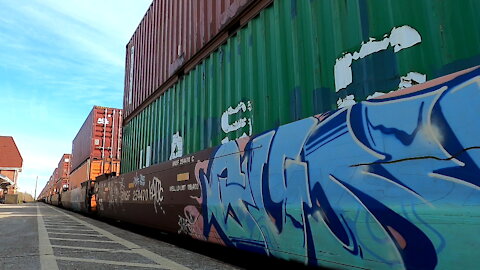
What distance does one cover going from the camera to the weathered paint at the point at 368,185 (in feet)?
7.60

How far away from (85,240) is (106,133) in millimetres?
15372

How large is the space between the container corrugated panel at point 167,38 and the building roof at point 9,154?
5744 centimetres

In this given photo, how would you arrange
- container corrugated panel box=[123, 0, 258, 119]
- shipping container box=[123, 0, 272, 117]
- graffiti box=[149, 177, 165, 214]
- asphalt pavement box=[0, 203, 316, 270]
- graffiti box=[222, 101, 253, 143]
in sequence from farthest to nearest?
1. graffiti box=[149, 177, 165, 214]
2. container corrugated panel box=[123, 0, 258, 119]
3. shipping container box=[123, 0, 272, 117]
4. graffiti box=[222, 101, 253, 143]
5. asphalt pavement box=[0, 203, 316, 270]

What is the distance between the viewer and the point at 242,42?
5.31 m

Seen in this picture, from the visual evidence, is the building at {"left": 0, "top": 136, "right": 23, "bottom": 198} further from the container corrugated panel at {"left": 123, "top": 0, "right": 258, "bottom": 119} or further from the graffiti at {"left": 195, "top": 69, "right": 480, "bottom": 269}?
the graffiti at {"left": 195, "top": 69, "right": 480, "bottom": 269}

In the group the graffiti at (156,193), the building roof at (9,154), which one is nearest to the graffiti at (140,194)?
the graffiti at (156,193)

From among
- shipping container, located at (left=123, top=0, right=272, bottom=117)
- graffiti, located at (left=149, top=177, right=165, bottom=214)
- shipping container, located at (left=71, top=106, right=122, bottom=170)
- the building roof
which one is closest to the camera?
shipping container, located at (left=123, top=0, right=272, bottom=117)

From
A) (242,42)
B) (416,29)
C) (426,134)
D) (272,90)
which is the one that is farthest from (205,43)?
(426,134)

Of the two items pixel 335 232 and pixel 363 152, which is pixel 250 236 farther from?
pixel 363 152

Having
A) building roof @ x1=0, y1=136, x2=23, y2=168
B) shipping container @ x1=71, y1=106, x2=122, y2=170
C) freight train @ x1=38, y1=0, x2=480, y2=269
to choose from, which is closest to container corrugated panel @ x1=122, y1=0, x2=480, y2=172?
freight train @ x1=38, y1=0, x2=480, y2=269

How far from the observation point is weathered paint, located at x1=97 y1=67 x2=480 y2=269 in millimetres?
2316

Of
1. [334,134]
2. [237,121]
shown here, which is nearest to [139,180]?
[237,121]

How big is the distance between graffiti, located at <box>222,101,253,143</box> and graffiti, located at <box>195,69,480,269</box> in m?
0.48

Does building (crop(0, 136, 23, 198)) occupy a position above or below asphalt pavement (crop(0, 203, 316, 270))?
above
